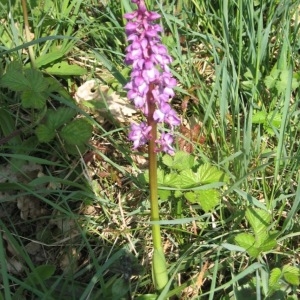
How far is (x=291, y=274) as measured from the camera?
5.64ft

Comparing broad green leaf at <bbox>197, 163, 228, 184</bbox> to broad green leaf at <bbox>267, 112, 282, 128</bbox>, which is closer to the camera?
broad green leaf at <bbox>197, 163, 228, 184</bbox>

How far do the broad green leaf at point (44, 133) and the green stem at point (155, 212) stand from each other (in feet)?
2.25

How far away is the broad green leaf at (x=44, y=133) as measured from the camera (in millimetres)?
2121

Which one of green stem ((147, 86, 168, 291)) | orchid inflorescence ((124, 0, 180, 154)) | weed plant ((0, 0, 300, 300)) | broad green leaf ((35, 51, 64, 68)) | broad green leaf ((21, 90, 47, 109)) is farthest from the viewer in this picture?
broad green leaf ((35, 51, 64, 68))

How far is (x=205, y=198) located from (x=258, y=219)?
0.18m

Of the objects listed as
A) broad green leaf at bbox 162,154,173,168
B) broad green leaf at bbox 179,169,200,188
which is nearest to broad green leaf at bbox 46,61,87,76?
broad green leaf at bbox 162,154,173,168

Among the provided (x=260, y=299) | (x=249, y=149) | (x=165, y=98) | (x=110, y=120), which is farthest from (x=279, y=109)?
(x=165, y=98)

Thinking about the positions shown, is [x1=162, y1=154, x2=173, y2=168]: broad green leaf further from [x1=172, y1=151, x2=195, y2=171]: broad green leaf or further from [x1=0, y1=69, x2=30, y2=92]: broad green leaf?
[x1=0, y1=69, x2=30, y2=92]: broad green leaf

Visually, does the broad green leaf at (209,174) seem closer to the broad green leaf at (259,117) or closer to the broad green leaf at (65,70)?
the broad green leaf at (259,117)

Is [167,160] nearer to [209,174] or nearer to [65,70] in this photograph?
[209,174]

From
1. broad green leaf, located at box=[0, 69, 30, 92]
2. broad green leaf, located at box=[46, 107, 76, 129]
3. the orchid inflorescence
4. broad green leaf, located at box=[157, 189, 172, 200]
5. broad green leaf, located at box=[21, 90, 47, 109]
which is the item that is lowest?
broad green leaf, located at box=[157, 189, 172, 200]

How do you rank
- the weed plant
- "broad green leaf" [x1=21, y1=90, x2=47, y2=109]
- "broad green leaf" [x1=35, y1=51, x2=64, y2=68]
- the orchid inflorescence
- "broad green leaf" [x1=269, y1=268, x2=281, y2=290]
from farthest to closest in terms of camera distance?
"broad green leaf" [x1=35, y1=51, x2=64, y2=68] < "broad green leaf" [x1=21, y1=90, x2=47, y2=109] < the weed plant < "broad green leaf" [x1=269, y1=268, x2=281, y2=290] < the orchid inflorescence

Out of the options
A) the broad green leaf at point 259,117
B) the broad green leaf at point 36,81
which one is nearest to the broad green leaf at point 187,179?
the broad green leaf at point 259,117

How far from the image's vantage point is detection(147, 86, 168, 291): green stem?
1.46 meters
